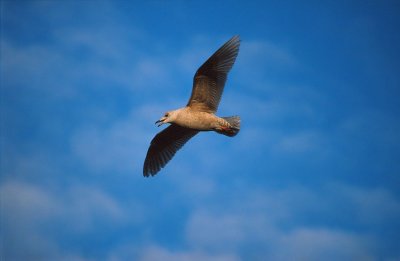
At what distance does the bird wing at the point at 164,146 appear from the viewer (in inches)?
567

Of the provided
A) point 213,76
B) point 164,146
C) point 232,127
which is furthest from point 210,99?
point 164,146

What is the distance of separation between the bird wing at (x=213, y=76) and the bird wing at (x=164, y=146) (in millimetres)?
1630

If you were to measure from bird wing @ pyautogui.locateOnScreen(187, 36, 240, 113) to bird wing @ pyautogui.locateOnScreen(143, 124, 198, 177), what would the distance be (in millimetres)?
1630

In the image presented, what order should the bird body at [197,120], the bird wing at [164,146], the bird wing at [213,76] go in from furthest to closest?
the bird wing at [164,146], the bird body at [197,120], the bird wing at [213,76]

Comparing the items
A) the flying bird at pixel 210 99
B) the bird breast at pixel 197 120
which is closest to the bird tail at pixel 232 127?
the flying bird at pixel 210 99

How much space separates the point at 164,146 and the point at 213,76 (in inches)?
125

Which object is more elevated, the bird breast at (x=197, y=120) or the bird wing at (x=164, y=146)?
the bird wing at (x=164, y=146)

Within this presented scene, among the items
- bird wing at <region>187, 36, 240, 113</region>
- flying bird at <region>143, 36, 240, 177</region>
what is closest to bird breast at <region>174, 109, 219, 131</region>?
flying bird at <region>143, 36, 240, 177</region>

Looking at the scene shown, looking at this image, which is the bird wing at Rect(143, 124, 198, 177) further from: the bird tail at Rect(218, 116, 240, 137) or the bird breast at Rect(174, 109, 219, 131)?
the bird tail at Rect(218, 116, 240, 137)

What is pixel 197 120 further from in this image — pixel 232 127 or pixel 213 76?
pixel 213 76

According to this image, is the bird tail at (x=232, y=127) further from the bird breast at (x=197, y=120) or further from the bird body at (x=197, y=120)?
the bird breast at (x=197, y=120)

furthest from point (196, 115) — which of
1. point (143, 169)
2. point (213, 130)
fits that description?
point (143, 169)

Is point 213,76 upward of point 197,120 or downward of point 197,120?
upward

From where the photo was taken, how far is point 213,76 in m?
12.7
